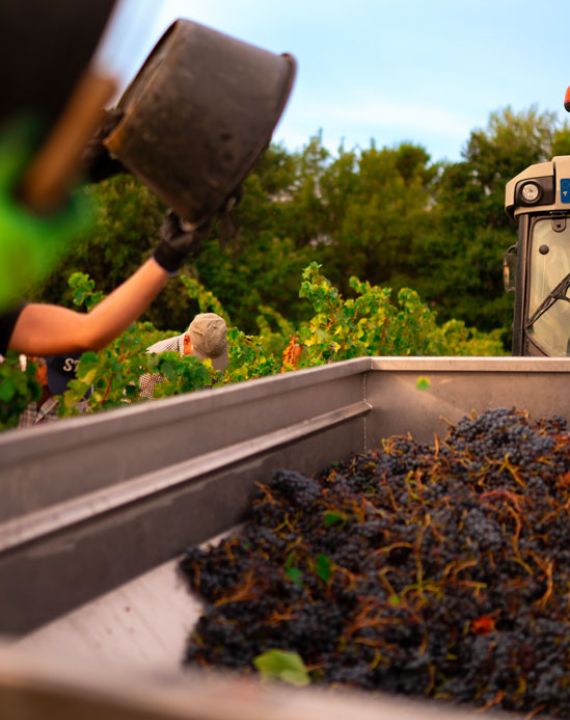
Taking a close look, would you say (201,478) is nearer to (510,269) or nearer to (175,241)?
(175,241)

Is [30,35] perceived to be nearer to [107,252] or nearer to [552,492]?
[552,492]

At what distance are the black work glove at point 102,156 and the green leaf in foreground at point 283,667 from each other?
1.08m

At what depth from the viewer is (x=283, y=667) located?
1895mm

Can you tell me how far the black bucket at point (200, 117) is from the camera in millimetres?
1917

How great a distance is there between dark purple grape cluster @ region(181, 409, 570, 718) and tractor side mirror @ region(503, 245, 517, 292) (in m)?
4.65

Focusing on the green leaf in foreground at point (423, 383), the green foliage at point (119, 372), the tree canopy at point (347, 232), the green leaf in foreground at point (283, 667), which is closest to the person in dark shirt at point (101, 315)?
the green foliage at point (119, 372)

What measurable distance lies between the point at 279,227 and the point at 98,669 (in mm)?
36580

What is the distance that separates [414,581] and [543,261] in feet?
17.7

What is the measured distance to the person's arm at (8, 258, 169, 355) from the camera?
224 centimetres

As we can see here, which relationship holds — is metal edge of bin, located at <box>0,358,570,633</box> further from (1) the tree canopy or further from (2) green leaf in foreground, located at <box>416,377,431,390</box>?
(1) the tree canopy

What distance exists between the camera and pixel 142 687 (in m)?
0.83

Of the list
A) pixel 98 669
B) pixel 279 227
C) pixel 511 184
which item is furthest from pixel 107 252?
pixel 98 669

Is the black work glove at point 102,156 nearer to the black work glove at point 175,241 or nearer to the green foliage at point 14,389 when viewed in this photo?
the black work glove at point 175,241

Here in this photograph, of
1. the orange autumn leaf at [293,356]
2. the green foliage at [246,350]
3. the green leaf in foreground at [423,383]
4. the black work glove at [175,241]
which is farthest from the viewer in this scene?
the orange autumn leaf at [293,356]
